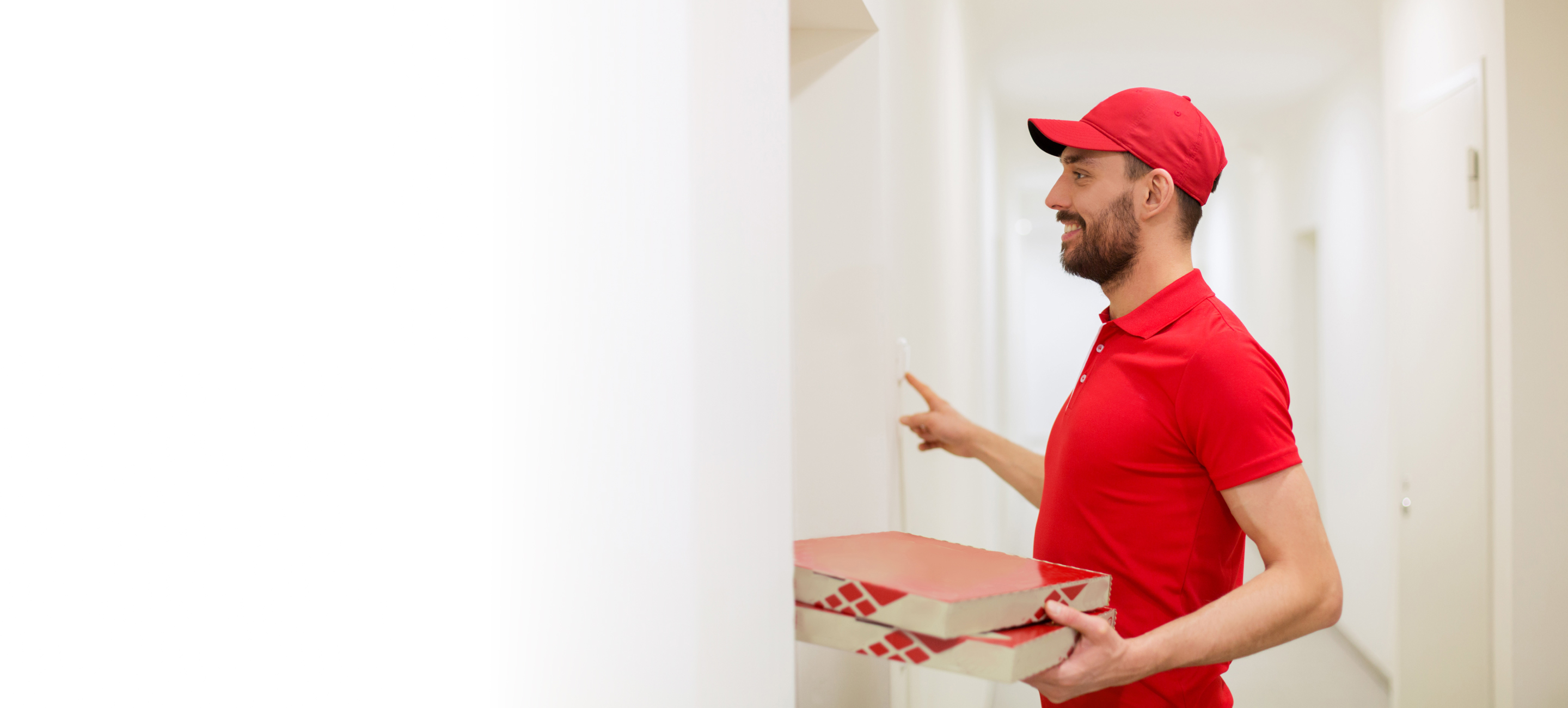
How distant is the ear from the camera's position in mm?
1311

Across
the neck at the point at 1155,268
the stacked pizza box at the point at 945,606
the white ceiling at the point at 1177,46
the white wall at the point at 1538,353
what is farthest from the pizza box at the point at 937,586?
the white ceiling at the point at 1177,46

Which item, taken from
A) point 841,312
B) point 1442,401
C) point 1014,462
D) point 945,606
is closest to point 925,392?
point 1014,462

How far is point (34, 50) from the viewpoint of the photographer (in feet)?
0.73

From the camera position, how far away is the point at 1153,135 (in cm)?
131

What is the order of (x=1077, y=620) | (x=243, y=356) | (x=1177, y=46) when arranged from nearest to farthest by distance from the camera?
(x=243, y=356), (x=1077, y=620), (x=1177, y=46)

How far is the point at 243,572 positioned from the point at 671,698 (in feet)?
1.21

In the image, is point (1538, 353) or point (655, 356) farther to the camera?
point (1538, 353)

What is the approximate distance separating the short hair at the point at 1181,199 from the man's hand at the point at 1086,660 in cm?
69

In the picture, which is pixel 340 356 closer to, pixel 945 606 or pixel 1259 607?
pixel 945 606

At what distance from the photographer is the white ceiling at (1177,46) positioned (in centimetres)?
373

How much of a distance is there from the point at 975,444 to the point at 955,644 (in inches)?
36.2

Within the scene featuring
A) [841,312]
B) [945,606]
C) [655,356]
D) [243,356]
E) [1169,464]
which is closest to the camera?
[243,356]

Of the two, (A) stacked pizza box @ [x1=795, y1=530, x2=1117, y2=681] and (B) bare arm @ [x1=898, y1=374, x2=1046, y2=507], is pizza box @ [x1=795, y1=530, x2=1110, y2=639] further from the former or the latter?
(B) bare arm @ [x1=898, y1=374, x2=1046, y2=507]

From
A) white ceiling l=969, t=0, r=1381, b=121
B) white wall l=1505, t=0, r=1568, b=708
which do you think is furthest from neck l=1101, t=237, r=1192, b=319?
white ceiling l=969, t=0, r=1381, b=121
